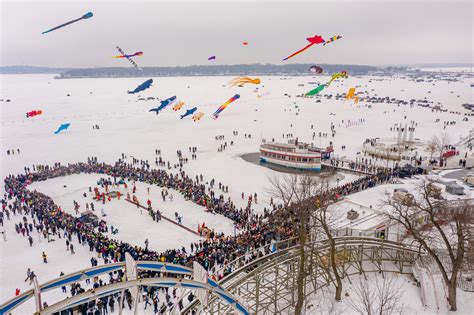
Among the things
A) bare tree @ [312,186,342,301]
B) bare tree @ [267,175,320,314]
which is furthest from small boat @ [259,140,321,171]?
bare tree @ [312,186,342,301]

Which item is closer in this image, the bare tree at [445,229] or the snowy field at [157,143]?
the bare tree at [445,229]

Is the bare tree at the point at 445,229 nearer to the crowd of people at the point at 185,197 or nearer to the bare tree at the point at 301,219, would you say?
the bare tree at the point at 301,219

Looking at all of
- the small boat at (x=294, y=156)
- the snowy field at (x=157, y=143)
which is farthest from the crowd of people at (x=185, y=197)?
the small boat at (x=294, y=156)

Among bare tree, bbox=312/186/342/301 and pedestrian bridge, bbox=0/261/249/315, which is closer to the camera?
pedestrian bridge, bbox=0/261/249/315

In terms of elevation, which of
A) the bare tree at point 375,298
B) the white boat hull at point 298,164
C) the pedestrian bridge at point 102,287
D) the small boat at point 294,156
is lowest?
the bare tree at point 375,298

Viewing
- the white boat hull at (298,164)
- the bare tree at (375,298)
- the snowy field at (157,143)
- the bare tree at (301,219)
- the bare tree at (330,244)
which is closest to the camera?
the bare tree at (301,219)

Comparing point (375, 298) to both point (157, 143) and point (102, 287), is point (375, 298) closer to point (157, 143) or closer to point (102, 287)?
point (102, 287)

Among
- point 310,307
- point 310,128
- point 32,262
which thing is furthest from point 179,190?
point 310,128

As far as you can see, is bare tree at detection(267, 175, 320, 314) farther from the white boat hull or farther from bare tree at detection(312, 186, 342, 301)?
the white boat hull
